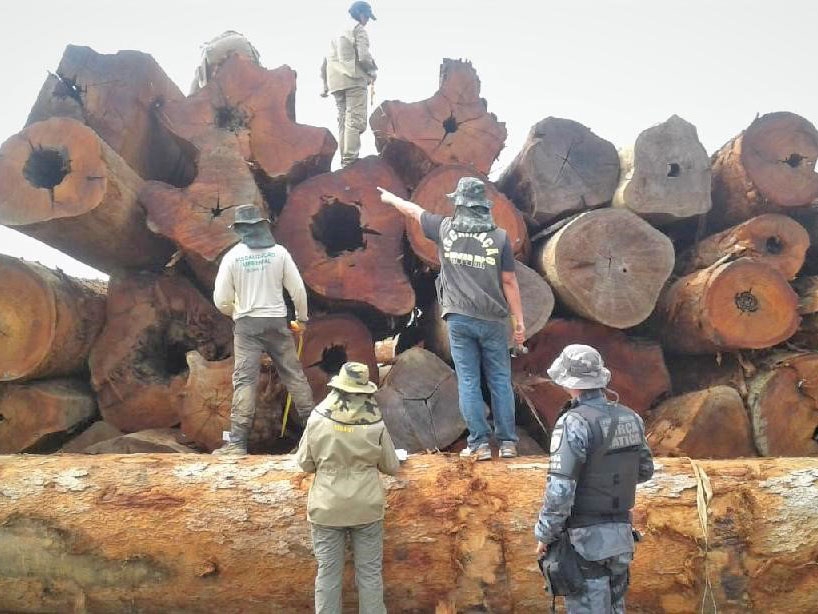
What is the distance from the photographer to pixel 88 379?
527cm

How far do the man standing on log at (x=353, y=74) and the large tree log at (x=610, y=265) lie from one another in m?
3.11

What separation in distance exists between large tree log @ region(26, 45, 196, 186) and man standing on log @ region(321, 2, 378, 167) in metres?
2.14

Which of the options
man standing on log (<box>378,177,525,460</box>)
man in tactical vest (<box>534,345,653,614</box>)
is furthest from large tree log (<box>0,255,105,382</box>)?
man in tactical vest (<box>534,345,653,614</box>)

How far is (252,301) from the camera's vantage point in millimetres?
4363

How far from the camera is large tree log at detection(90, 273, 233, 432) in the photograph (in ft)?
16.1

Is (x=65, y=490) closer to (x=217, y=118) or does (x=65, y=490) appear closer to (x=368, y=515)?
(x=368, y=515)

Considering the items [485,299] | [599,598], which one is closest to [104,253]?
[485,299]

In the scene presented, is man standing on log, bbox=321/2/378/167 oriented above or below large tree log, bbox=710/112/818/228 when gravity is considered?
above

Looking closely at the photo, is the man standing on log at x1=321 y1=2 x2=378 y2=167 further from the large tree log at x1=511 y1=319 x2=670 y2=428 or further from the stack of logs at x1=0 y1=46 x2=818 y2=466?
the large tree log at x1=511 y1=319 x2=670 y2=428

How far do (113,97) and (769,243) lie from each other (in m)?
5.51

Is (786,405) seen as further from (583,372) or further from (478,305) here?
(583,372)

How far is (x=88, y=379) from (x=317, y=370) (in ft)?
6.50

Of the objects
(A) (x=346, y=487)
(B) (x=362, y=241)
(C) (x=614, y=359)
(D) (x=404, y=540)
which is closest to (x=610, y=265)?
(C) (x=614, y=359)

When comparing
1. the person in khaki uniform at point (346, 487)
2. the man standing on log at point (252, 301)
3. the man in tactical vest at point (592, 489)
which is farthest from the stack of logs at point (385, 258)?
the man in tactical vest at point (592, 489)
